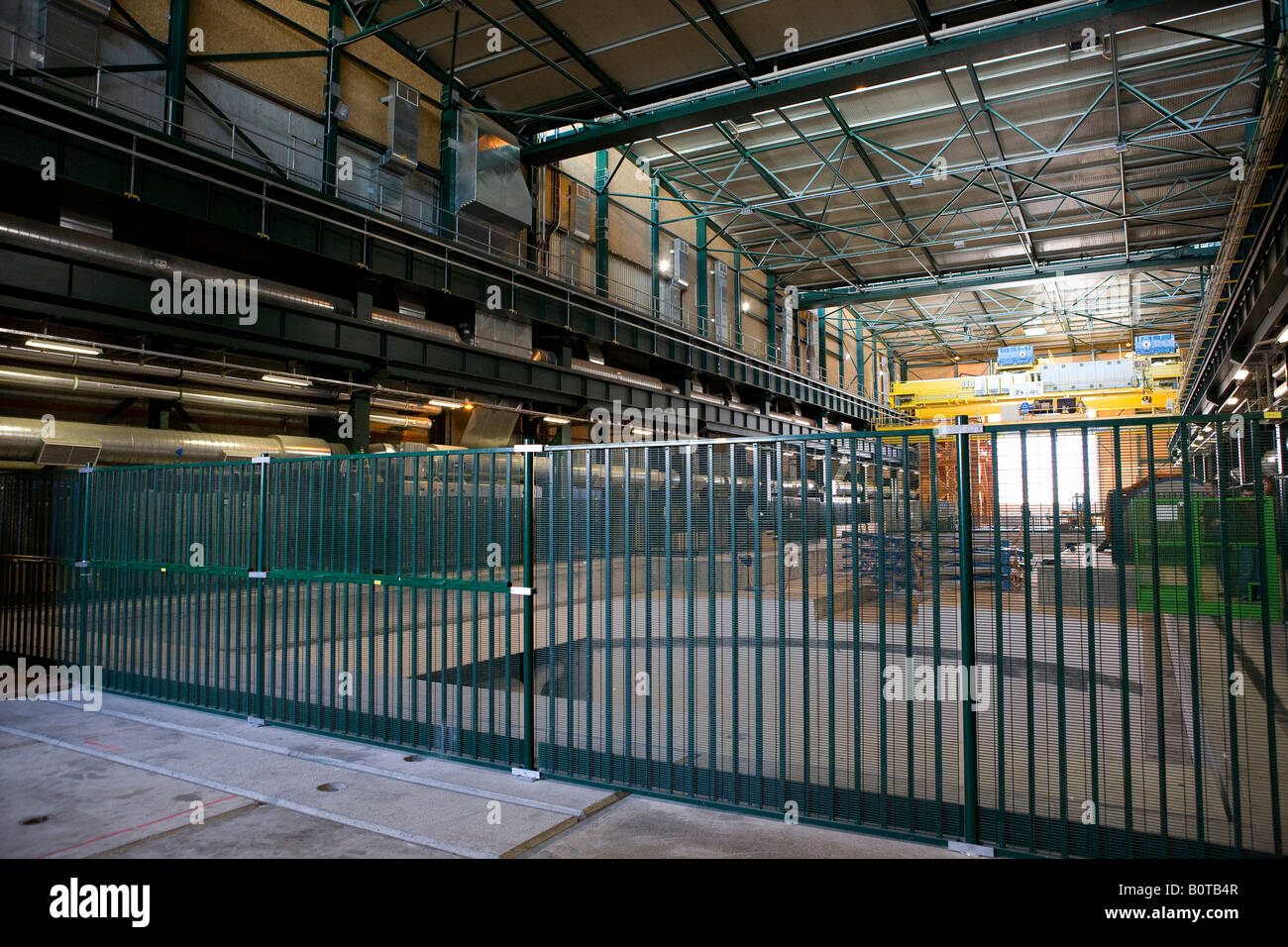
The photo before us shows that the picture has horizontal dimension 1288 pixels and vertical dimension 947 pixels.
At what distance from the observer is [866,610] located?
5184 mm

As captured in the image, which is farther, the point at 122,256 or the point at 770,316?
the point at 770,316

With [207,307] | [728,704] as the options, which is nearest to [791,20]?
[207,307]

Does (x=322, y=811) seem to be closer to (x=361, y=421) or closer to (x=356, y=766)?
(x=356, y=766)

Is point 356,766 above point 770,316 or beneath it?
beneath

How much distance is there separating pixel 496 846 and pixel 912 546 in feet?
11.1

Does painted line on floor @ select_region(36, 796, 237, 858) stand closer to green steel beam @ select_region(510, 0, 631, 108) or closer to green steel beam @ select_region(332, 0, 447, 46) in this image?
green steel beam @ select_region(332, 0, 447, 46)

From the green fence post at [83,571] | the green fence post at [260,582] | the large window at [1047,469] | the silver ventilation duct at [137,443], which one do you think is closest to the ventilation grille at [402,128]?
the silver ventilation duct at [137,443]

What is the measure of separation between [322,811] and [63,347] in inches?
443

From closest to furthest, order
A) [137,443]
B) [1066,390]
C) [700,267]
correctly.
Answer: [137,443] < [1066,390] < [700,267]

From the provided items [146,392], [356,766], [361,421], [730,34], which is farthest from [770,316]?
[356,766]

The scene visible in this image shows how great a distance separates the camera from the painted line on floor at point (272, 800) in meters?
4.77

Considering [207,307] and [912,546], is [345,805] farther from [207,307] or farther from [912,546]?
[207,307]

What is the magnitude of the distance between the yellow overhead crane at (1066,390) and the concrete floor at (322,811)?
2297cm

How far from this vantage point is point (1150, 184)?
81.2 ft
